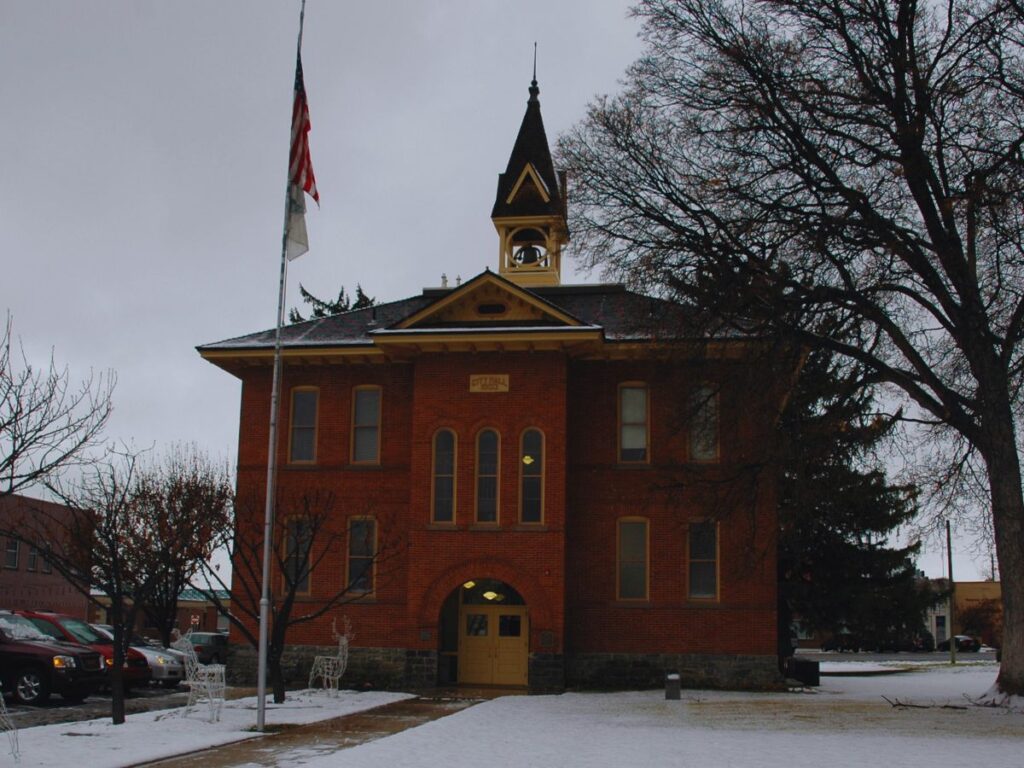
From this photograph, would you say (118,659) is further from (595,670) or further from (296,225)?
(595,670)

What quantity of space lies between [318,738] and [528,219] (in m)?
20.8

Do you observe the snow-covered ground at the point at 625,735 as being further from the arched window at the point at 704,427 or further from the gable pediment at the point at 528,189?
the gable pediment at the point at 528,189

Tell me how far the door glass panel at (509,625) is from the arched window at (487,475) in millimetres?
3000

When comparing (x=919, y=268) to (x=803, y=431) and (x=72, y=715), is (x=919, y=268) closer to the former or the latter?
(x=803, y=431)

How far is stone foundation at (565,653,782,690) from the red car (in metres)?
10.3

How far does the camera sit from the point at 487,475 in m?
29.4

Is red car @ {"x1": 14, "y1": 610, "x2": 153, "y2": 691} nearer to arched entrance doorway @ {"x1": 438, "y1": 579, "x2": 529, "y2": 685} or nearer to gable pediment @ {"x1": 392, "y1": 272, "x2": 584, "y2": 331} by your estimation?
arched entrance doorway @ {"x1": 438, "y1": 579, "x2": 529, "y2": 685}

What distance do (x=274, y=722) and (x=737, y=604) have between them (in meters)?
13.2

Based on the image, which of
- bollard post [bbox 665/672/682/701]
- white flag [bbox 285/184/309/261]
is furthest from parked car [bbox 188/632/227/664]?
white flag [bbox 285/184/309/261]

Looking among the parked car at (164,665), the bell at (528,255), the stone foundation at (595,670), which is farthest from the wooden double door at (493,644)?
the bell at (528,255)

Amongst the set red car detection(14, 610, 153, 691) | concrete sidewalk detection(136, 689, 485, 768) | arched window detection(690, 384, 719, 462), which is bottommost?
concrete sidewalk detection(136, 689, 485, 768)

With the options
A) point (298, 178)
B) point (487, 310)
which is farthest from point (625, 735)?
point (487, 310)

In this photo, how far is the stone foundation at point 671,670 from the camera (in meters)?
28.6

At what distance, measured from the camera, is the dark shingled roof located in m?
24.7
